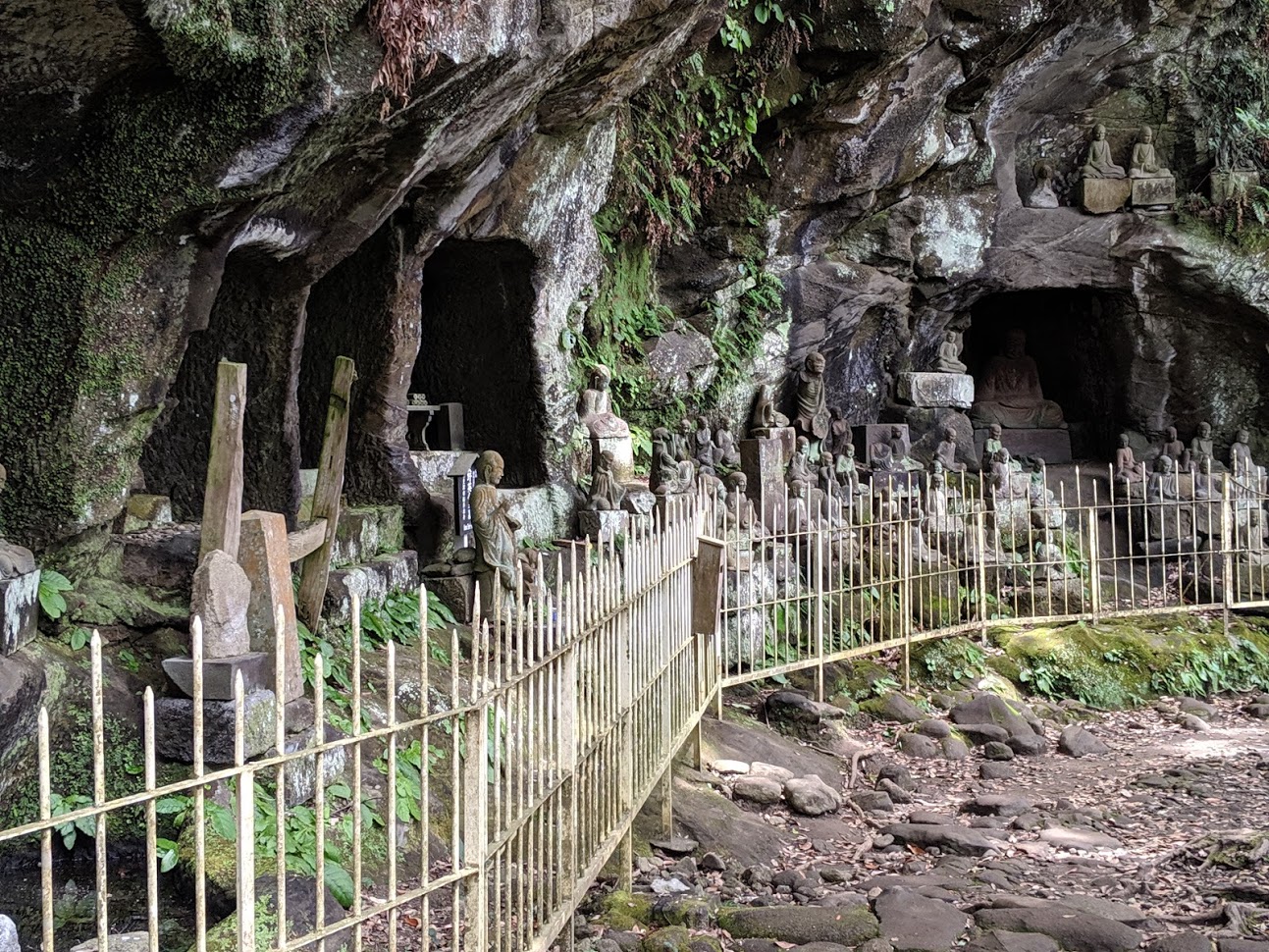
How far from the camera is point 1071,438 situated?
20109 mm

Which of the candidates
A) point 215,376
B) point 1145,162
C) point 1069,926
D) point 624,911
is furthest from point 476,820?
point 1145,162

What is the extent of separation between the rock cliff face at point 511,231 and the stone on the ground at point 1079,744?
5113 mm

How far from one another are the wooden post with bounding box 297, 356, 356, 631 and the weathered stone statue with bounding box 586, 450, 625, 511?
4494mm

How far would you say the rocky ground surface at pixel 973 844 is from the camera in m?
4.80

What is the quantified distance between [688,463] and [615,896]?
A: 6.71 m

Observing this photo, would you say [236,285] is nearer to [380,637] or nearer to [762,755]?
[380,637]

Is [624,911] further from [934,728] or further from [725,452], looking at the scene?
[725,452]

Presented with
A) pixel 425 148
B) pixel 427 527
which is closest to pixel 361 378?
pixel 427 527

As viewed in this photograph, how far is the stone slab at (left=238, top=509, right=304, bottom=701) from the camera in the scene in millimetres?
5023

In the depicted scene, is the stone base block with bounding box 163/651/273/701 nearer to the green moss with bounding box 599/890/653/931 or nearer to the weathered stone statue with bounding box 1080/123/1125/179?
the green moss with bounding box 599/890/653/931

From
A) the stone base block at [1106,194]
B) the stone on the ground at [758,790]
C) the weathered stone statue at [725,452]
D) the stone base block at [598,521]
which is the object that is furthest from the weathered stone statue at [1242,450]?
the stone on the ground at [758,790]

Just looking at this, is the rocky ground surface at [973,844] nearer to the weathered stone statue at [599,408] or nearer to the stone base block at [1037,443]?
the weathered stone statue at [599,408]

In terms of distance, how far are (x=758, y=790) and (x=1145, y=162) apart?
1469cm

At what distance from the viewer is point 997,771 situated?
25.7ft
